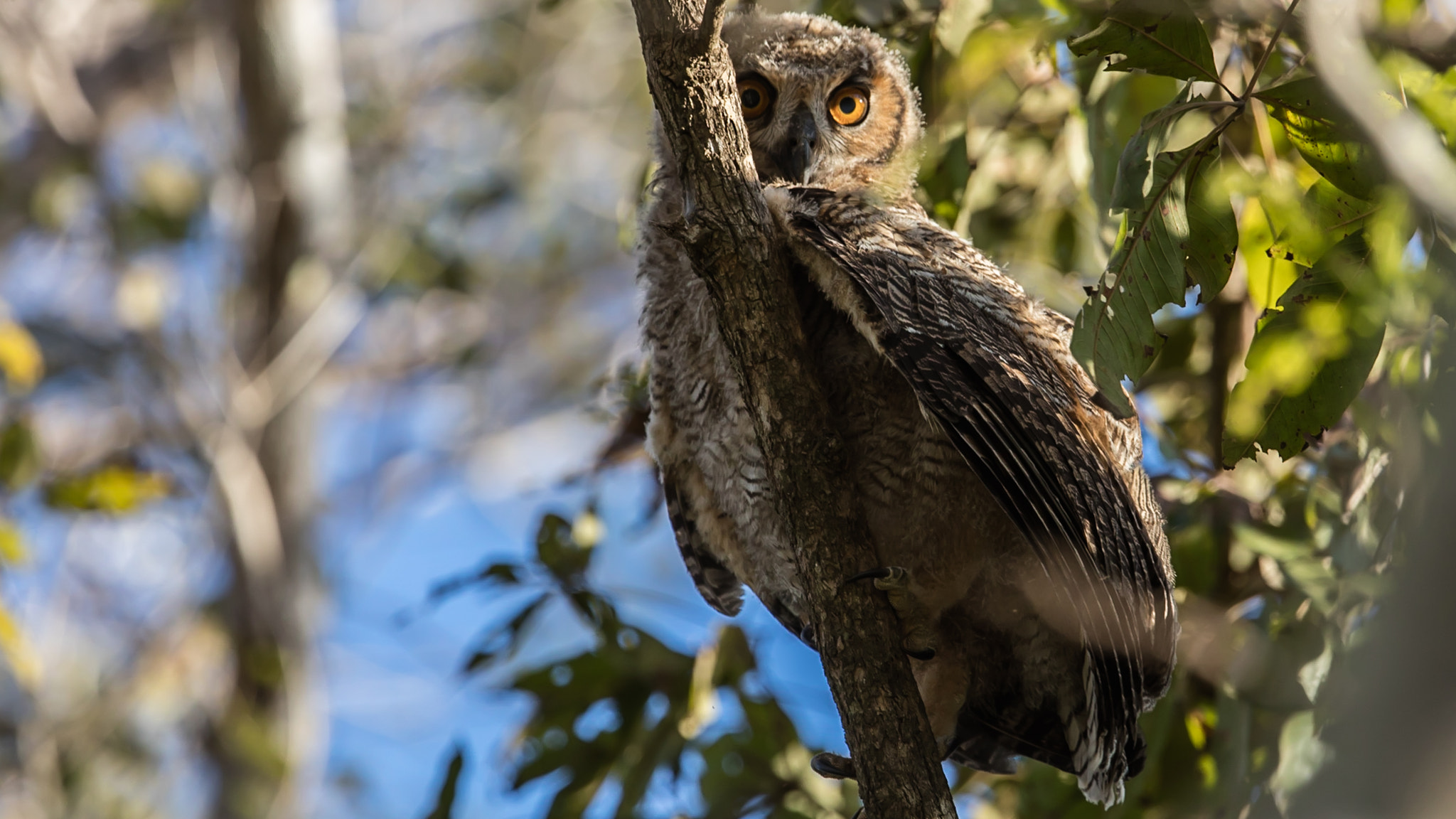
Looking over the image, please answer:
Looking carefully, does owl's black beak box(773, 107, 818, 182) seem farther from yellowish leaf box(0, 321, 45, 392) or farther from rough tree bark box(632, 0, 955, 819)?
yellowish leaf box(0, 321, 45, 392)

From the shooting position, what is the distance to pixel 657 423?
2682 mm

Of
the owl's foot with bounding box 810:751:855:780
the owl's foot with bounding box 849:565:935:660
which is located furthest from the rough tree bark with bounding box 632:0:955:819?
the owl's foot with bounding box 810:751:855:780

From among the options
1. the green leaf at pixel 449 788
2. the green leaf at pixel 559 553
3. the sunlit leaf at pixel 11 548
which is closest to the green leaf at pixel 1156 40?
the green leaf at pixel 559 553

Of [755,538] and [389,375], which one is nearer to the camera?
[755,538]

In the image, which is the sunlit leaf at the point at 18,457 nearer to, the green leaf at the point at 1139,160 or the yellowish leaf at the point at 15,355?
the yellowish leaf at the point at 15,355

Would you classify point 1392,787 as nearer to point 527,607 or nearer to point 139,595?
point 527,607

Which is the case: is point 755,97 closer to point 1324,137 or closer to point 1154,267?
point 1154,267

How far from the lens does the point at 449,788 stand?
3.06 meters

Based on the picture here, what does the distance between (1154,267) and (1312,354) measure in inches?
10.3

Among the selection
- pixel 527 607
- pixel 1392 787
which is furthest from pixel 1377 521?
pixel 527 607

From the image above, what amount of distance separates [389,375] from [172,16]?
3.36 meters

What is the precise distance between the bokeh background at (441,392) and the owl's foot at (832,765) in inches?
21.4

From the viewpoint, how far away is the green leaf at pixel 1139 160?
5.95 ft

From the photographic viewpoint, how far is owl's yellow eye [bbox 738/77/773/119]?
3152mm
